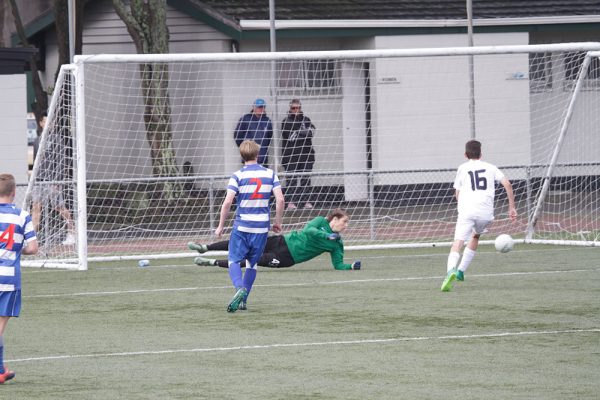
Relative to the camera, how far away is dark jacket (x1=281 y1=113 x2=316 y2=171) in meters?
22.0

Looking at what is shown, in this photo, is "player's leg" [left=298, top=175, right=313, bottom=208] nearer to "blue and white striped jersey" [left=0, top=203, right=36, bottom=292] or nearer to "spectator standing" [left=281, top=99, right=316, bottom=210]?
"spectator standing" [left=281, top=99, right=316, bottom=210]

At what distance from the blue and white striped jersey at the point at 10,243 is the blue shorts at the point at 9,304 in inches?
1.3

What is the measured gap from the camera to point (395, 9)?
27.6 metres

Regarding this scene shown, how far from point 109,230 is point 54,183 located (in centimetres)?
296

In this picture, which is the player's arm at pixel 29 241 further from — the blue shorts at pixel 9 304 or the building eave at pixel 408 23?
the building eave at pixel 408 23

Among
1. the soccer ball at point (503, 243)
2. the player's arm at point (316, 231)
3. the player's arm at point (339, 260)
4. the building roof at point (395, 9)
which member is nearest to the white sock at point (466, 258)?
the player's arm at point (316, 231)

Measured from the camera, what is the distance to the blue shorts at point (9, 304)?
8.91 m

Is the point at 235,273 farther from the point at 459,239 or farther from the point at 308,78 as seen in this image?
the point at 308,78

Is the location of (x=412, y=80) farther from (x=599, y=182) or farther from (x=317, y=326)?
(x=317, y=326)

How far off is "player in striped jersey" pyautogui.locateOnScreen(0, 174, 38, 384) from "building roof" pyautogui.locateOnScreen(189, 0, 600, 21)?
17325 mm

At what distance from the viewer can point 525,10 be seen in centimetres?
2823

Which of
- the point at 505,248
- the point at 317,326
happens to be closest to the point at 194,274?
the point at 505,248

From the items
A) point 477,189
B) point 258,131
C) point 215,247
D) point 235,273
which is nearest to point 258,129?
point 258,131

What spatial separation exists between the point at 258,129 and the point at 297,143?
3.21ft
